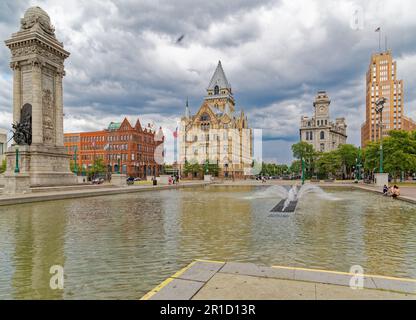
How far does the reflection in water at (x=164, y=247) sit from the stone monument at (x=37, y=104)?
22207 mm

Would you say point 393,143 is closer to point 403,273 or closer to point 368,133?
point 403,273

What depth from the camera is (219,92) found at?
407 ft

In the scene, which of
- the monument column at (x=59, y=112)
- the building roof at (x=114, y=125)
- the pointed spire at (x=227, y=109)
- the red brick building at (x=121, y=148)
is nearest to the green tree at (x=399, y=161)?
the monument column at (x=59, y=112)

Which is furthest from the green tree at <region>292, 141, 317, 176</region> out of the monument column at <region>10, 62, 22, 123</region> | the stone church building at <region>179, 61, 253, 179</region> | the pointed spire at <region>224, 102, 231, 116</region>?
the monument column at <region>10, 62, 22, 123</region>

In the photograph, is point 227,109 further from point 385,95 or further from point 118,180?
point 385,95


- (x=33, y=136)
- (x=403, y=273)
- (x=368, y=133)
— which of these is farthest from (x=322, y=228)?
(x=368, y=133)

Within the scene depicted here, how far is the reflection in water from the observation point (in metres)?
5.86

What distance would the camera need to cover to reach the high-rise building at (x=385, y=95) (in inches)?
5920

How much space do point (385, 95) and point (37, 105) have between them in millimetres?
171677

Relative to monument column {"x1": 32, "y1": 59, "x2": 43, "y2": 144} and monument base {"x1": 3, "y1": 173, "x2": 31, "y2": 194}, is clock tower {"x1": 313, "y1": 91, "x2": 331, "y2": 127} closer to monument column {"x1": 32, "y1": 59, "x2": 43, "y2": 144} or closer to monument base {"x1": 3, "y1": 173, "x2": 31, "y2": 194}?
monument column {"x1": 32, "y1": 59, "x2": 43, "y2": 144}

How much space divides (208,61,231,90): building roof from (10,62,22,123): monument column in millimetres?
96153

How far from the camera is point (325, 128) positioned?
4840 inches
